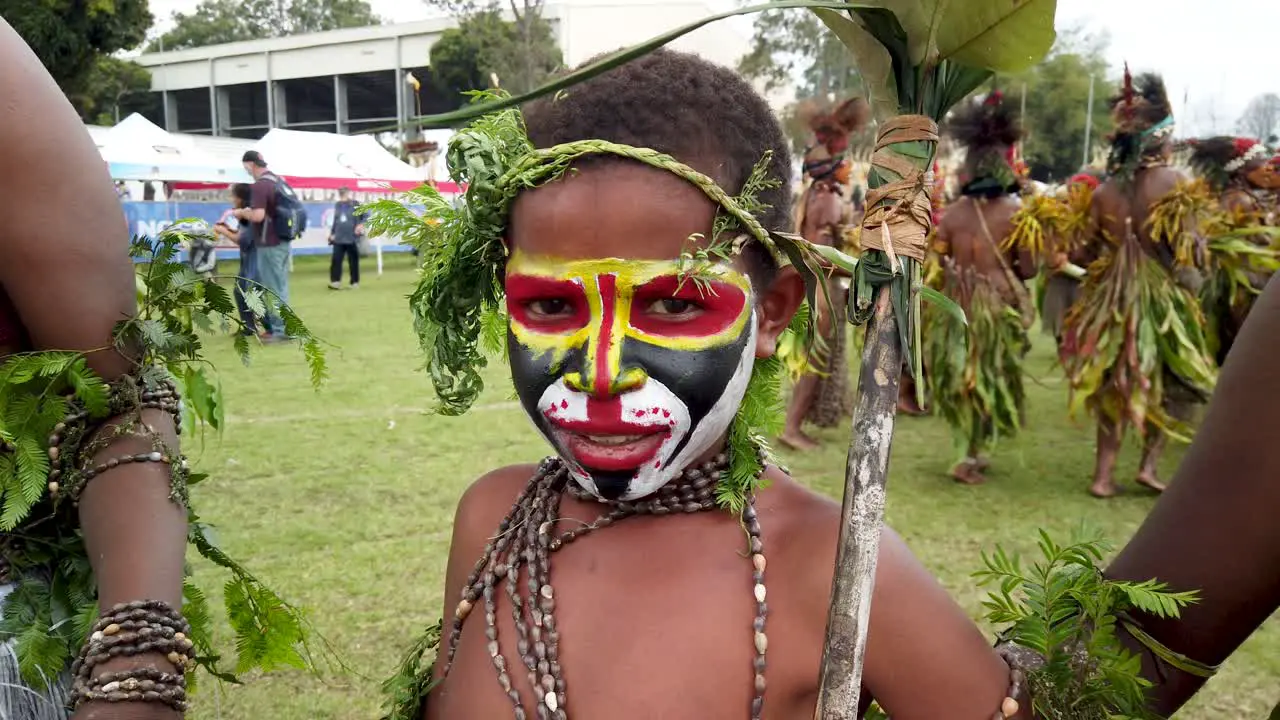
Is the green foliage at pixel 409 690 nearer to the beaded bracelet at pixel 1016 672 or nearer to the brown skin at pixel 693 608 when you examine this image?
the brown skin at pixel 693 608

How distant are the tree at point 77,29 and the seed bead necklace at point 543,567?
18211mm

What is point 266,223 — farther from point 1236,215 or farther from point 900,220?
point 900,220

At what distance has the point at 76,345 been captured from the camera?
64.5 inches

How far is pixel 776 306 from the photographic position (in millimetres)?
1692

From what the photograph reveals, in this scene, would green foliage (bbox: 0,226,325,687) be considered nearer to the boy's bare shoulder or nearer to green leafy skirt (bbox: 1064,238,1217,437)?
the boy's bare shoulder

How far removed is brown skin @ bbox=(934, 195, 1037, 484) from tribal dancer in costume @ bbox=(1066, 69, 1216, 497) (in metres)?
0.54

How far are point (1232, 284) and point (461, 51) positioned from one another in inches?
1237

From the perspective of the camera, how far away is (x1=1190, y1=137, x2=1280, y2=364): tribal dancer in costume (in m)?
6.22

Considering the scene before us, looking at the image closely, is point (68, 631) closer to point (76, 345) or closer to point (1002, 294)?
point (76, 345)

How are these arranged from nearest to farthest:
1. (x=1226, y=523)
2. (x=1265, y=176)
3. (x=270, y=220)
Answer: (x=1226, y=523) → (x=1265, y=176) → (x=270, y=220)

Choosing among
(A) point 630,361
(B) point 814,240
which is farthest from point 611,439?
(B) point 814,240

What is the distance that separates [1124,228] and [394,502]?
466 cm

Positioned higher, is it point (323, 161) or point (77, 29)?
point (77, 29)

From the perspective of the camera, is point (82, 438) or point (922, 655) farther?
point (82, 438)
